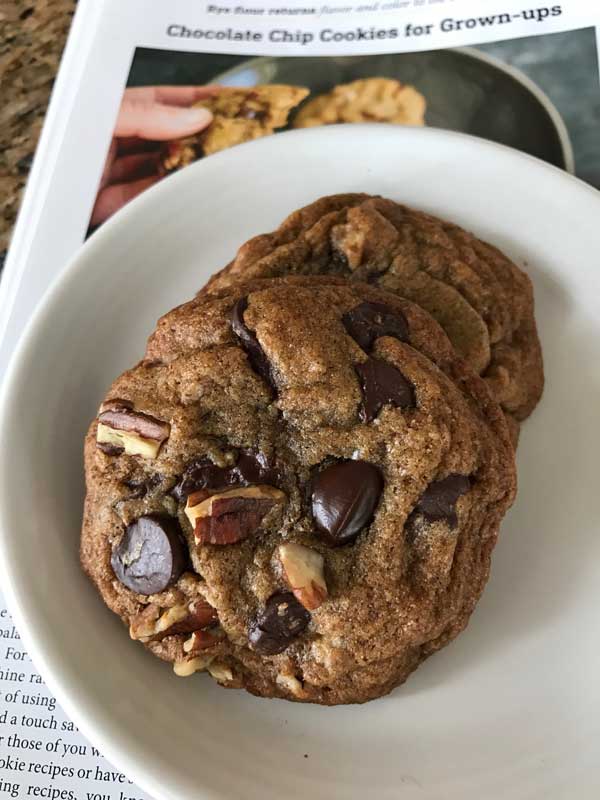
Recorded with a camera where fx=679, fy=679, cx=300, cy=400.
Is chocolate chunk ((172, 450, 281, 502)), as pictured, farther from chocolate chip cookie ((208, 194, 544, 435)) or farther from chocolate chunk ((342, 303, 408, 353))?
chocolate chip cookie ((208, 194, 544, 435))

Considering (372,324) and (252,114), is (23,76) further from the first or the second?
(372,324)

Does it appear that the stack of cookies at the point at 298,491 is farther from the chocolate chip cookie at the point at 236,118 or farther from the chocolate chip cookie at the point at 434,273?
the chocolate chip cookie at the point at 236,118

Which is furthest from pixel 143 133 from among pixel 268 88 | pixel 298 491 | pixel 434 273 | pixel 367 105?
pixel 298 491

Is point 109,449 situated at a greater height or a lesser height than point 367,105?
lesser

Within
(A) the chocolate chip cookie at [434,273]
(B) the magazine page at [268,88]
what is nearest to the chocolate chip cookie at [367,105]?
(B) the magazine page at [268,88]

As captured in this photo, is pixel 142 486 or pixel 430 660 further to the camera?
pixel 430 660

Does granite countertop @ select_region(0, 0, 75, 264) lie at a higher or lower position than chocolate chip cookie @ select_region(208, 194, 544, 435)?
higher

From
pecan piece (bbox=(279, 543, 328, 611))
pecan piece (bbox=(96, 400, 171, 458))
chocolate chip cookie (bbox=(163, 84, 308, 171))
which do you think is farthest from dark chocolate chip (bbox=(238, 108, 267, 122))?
pecan piece (bbox=(279, 543, 328, 611))

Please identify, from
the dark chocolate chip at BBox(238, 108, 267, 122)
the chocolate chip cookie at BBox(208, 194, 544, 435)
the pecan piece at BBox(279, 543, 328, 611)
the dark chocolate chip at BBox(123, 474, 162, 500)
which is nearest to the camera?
the pecan piece at BBox(279, 543, 328, 611)
